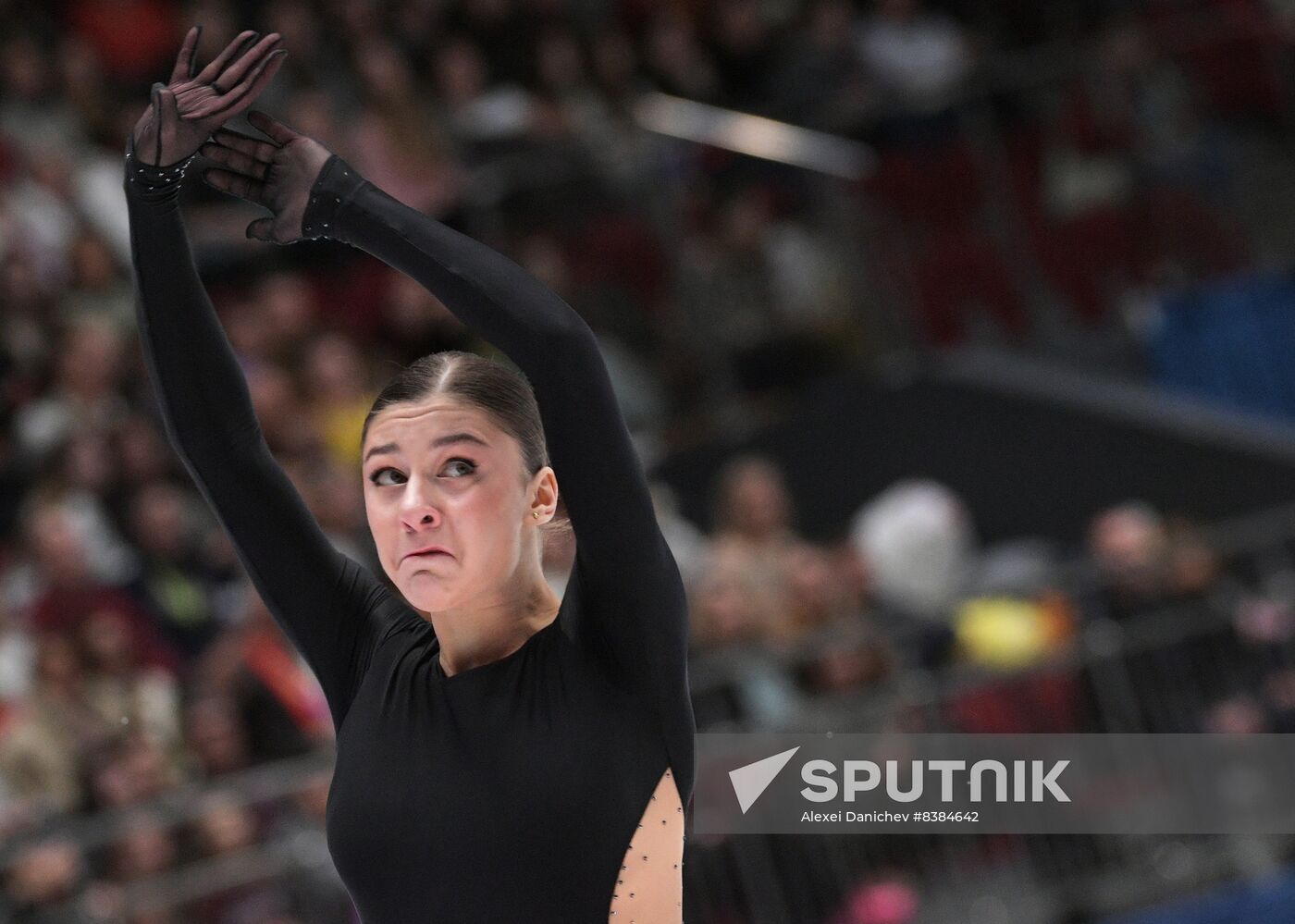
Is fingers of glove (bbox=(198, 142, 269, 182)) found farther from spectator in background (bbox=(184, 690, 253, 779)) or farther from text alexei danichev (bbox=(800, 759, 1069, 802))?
spectator in background (bbox=(184, 690, 253, 779))

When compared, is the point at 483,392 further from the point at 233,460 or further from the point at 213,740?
the point at 213,740

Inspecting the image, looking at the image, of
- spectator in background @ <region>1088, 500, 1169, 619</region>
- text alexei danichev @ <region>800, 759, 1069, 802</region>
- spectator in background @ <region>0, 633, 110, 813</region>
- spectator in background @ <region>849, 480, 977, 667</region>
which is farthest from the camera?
spectator in background @ <region>849, 480, 977, 667</region>

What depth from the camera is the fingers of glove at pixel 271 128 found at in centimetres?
175

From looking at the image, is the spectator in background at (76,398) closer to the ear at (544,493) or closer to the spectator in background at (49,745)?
the spectator in background at (49,745)

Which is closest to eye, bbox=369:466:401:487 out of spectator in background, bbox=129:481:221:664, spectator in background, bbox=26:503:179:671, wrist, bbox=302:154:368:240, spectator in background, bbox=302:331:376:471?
wrist, bbox=302:154:368:240

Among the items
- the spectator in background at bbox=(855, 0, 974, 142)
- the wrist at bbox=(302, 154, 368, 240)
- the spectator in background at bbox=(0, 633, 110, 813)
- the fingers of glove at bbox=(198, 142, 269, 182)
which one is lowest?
the wrist at bbox=(302, 154, 368, 240)

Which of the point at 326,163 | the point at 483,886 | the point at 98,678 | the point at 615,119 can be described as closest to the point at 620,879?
the point at 483,886

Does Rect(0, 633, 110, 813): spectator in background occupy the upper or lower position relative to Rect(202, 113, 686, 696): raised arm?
upper

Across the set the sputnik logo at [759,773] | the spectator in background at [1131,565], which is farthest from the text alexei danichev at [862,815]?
the spectator in background at [1131,565]

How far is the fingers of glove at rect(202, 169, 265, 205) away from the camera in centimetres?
176

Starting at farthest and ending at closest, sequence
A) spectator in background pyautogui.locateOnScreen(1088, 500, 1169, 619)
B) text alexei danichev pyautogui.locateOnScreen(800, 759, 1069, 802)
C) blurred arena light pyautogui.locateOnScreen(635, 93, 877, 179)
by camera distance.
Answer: blurred arena light pyautogui.locateOnScreen(635, 93, 877, 179) → spectator in background pyautogui.locateOnScreen(1088, 500, 1169, 619) → text alexei danichev pyautogui.locateOnScreen(800, 759, 1069, 802)

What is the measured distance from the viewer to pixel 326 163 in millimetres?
1743

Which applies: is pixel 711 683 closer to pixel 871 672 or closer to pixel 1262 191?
pixel 871 672

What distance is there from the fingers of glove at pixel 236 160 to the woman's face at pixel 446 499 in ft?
0.92
